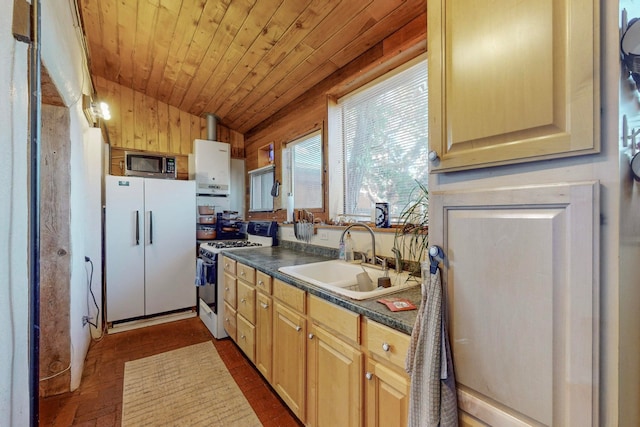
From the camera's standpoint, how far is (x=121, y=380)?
6.96 feet

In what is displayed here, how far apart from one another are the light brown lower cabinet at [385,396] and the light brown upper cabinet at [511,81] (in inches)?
30.0

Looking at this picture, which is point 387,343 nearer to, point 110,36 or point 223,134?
point 110,36

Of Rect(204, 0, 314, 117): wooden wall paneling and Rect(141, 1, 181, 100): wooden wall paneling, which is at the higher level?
Rect(141, 1, 181, 100): wooden wall paneling

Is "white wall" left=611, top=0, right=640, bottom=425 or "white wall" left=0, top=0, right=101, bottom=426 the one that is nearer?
"white wall" left=611, top=0, right=640, bottom=425

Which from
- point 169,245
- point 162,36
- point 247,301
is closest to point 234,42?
point 162,36

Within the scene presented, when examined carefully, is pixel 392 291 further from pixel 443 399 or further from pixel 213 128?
pixel 213 128

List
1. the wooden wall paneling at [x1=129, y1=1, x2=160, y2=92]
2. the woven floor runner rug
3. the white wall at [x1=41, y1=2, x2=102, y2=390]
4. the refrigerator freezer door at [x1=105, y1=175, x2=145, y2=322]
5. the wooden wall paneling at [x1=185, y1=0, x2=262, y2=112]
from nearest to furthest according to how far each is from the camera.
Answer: the white wall at [x1=41, y1=2, x2=102, y2=390]
the woven floor runner rug
the wooden wall paneling at [x1=185, y1=0, x2=262, y2=112]
the wooden wall paneling at [x1=129, y1=1, x2=160, y2=92]
the refrigerator freezer door at [x1=105, y1=175, x2=145, y2=322]

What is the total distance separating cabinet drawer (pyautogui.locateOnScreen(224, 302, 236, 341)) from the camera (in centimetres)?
250

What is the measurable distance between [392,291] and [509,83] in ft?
3.07

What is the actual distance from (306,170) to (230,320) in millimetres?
1605

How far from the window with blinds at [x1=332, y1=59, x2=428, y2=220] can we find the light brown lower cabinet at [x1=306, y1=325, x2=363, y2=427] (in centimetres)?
102

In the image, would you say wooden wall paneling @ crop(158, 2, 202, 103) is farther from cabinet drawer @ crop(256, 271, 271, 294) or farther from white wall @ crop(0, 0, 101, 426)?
cabinet drawer @ crop(256, 271, 271, 294)

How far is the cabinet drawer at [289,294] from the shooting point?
1.52 metres

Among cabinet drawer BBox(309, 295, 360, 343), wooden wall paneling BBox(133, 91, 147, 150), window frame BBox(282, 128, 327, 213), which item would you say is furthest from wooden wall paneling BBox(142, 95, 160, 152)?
cabinet drawer BBox(309, 295, 360, 343)
